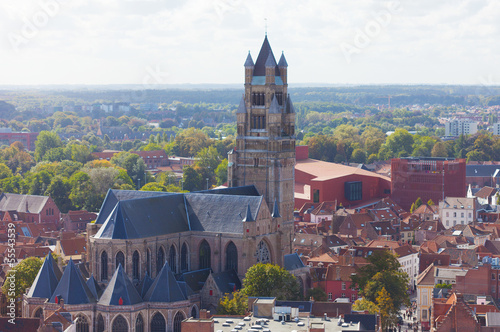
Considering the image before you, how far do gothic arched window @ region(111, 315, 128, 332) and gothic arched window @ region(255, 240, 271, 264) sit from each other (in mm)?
16906

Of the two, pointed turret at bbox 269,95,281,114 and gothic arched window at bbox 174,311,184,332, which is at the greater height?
pointed turret at bbox 269,95,281,114

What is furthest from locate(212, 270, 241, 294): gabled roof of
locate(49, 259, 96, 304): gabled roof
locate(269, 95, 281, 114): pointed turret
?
locate(269, 95, 281, 114): pointed turret

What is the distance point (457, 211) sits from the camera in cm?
15950

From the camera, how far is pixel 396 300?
100125 mm

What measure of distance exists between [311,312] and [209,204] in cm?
1913

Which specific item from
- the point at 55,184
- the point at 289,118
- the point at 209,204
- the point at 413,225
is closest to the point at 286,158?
the point at 289,118

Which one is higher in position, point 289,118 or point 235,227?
point 289,118

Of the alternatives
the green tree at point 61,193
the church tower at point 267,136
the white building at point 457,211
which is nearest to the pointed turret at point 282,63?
the church tower at point 267,136

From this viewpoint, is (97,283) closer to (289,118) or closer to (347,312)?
(347,312)

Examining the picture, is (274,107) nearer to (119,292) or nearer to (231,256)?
(231,256)

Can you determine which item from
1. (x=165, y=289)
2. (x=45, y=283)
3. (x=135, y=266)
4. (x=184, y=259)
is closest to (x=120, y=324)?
(x=165, y=289)

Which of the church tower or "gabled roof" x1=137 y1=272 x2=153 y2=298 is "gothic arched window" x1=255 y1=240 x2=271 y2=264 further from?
"gabled roof" x1=137 y1=272 x2=153 y2=298

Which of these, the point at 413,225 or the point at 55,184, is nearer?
the point at 413,225

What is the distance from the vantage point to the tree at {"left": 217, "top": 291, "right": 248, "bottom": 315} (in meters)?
87.5
